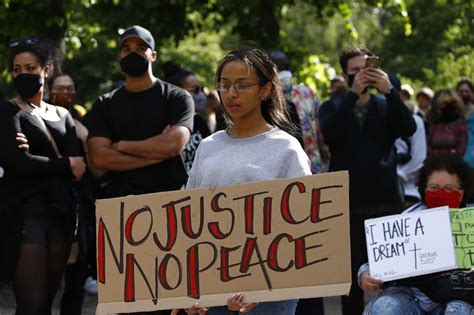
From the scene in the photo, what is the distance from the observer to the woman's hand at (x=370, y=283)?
571 cm

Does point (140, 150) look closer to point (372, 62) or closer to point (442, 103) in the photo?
point (372, 62)

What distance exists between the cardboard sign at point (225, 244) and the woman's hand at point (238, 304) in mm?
26

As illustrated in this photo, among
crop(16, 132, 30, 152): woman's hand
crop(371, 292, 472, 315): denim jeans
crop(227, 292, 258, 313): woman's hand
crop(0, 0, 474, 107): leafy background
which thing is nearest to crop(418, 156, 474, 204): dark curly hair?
crop(371, 292, 472, 315): denim jeans

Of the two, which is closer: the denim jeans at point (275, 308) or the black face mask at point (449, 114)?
the denim jeans at point (275, 308)

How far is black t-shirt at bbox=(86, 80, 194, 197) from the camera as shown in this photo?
7.08m

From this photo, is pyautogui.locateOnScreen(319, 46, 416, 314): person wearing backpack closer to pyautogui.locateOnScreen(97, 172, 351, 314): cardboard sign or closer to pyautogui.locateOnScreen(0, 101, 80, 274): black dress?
pyautogui.locateOnScreen(0, 101, 80, 274): black dress

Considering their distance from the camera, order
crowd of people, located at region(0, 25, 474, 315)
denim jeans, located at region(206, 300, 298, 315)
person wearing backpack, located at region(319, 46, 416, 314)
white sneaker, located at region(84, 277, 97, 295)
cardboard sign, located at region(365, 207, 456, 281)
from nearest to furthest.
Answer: denim jeans, located at region(206, 300, 298, 315), crowd of people, located at region(0, 25, 474, 315), cardboard sign, located at region(365, 207, 456, 281), person wearing backpack, located at region(319, 46, 416, 314), white sneaker, located at region(84, 277, 97, 295)

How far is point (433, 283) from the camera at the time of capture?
233 inches

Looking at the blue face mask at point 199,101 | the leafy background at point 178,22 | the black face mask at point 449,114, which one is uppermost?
the leafy background at point 178,22

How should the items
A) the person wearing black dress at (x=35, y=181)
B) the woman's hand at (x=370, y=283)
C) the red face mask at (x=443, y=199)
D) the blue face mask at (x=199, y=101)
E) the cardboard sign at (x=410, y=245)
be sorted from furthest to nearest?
the blue face mask at (x=199, y=101) < the person wearing black dress at (x=35, y=181) < the red face mask at (x=443, y=199) < the woman's hand at (x=370, y=283) < the cardboard sign at (x=410, y=245)

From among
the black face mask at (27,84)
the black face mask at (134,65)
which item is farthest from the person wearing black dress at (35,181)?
the black face mask at (134,65)

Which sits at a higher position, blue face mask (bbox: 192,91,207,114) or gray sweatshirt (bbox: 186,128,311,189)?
blue face mask (bbox: 192,91,207,114)

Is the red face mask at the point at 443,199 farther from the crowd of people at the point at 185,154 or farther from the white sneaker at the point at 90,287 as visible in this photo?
the white sneaker at the point at 90,287

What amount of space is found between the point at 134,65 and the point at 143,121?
34cm
